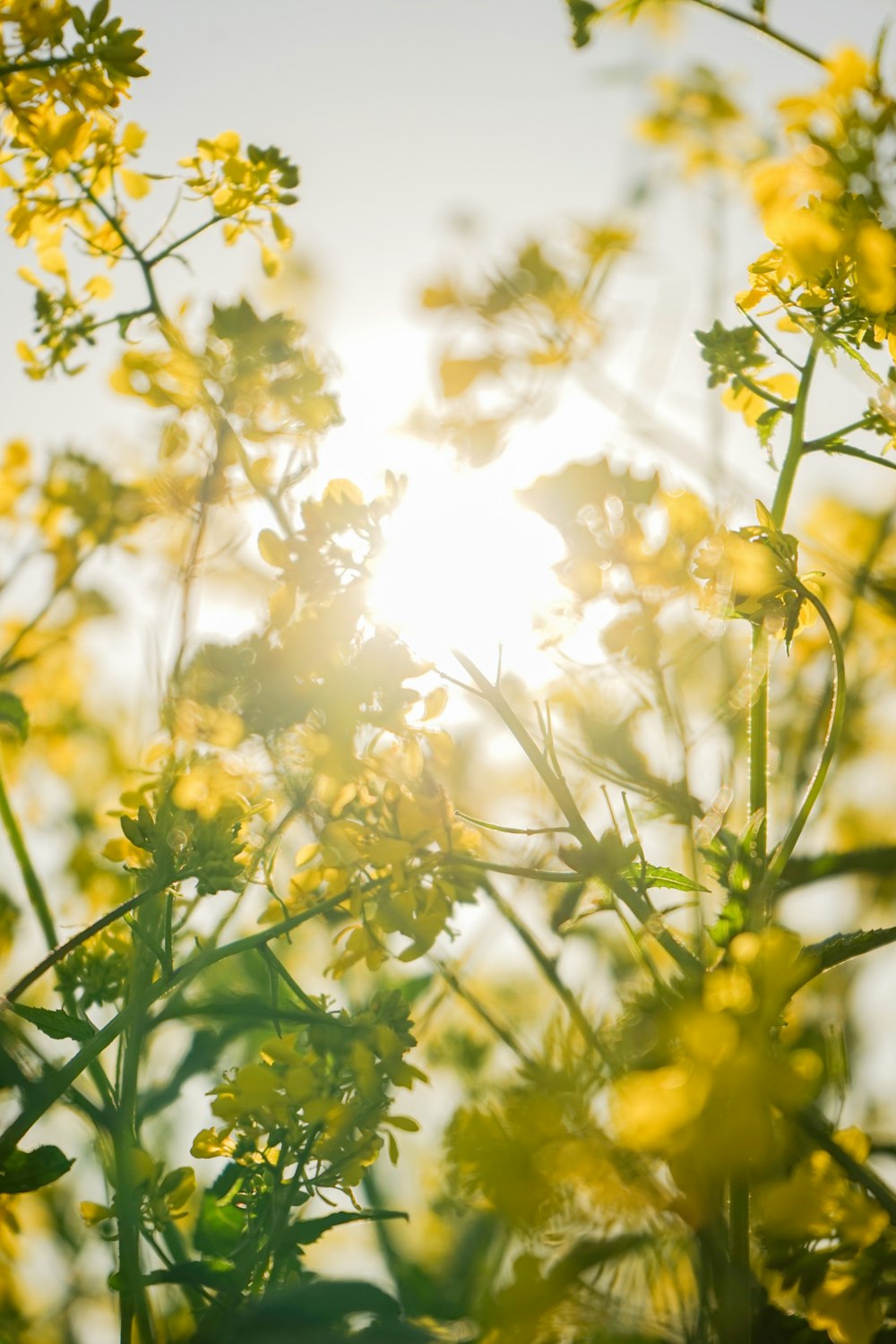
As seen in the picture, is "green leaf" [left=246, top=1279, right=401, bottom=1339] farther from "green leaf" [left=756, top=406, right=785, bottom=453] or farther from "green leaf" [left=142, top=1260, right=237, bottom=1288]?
"green leaf" [left=756, top=406, right=785, bottom=453]

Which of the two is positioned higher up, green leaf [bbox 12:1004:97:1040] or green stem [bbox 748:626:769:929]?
green stem [bbox 748:626:769:929]

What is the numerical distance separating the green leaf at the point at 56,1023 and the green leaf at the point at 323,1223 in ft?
0.62

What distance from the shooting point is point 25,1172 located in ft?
1.92

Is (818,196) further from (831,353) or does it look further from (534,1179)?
(534,1179)

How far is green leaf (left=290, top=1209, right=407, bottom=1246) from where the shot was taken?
67 cm

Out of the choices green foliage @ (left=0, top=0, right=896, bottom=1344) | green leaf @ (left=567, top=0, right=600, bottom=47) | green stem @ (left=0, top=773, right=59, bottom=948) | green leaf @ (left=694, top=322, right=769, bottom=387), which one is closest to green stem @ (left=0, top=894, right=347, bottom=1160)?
green foliage @ (left=0, top=0, right=896, bottom=1344)

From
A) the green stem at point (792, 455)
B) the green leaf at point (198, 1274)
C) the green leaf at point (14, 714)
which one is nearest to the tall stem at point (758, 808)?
the green stem at point (792, 455)

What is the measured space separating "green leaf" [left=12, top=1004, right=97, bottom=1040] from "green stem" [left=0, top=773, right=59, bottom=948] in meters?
0.23

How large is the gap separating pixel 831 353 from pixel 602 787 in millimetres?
331

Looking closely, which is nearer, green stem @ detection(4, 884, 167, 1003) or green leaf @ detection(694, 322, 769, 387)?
green stem @ detection(4, 884, 167, 1003)

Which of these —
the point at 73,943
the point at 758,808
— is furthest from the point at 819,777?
the point at 73,943

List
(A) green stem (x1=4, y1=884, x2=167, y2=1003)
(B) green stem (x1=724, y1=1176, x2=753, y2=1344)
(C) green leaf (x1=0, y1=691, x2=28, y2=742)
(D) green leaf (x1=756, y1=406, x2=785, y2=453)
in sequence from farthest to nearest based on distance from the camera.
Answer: (C) green leaf (x1=0, y1=691, x2=28, y2=742) → (D) green leaf (x1=756, y1=406, x2=785, y2=453) → (A) green stem (x1=4, y1=884, x2=167, y2=1003) → (B) green stem (x1=724, y1=1176, x2=753, y2=1344)

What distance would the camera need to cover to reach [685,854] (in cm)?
75

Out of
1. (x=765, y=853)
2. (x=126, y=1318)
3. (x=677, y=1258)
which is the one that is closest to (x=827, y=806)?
(x=765, y=853)
